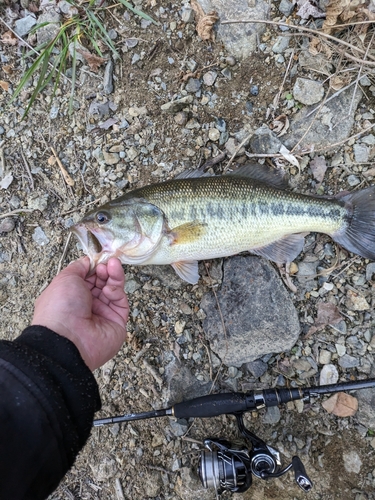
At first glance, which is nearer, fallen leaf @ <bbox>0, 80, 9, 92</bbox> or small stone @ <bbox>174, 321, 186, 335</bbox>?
small stone @ <bbox>174, 321, 186, 335</bbox>

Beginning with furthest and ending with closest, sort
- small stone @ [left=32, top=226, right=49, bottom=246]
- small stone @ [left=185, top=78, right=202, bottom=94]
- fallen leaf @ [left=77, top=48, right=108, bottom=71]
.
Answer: small stone @ [left=32, top=226, right=49, bottom=246]
fallen leaf @ [left=77, top=48, right=108, bottom=71]
small stone @ [left=185, top=78, right=202, bottom=94]

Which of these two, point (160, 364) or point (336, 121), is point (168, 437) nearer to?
point (160, 364)

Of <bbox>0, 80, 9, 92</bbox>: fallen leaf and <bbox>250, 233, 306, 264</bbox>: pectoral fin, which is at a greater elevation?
<bbox>0, 80, 9, 92</bbox>: fallen leaf

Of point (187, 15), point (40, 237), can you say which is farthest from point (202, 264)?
point (187, 15)

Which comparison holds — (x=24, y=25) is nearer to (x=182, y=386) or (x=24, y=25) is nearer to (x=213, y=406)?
(x=182, y=386)

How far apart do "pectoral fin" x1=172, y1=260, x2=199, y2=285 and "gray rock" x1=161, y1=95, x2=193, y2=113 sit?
1.66 m

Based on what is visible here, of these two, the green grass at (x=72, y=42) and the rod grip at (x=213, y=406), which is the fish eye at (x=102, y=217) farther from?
the rod grip at (x=213, y=406)

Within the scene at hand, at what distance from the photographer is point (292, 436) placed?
3.74 meters

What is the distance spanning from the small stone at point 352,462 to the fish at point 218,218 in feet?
6.48

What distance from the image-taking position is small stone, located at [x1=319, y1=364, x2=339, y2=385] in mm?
3727

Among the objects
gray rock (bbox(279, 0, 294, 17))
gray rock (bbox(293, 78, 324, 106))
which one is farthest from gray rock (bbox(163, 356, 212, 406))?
gray rock (bbox(279, 0, 294, 17))

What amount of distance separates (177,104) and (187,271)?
5.86 feet

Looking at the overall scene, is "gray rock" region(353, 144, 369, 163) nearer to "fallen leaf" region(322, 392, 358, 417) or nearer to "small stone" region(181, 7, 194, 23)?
"small stone" region(181, 7, 194, 23)

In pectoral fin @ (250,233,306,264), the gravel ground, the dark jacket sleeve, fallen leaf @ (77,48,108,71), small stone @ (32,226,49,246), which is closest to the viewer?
the dark jacket sleeve
